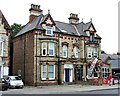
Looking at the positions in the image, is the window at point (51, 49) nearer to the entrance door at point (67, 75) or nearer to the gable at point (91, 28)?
the entrance door at point (67, 75)

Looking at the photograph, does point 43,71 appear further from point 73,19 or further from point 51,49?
point 73,19

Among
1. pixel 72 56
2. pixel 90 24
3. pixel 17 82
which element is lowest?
pixel 17 82

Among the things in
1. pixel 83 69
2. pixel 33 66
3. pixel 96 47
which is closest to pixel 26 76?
pixel 33 66

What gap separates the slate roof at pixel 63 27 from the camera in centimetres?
3906

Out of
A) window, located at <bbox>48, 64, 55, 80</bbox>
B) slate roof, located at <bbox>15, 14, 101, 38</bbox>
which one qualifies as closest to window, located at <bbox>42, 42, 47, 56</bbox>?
window, located at <bbox>48, 64, 55, 80</bbox>

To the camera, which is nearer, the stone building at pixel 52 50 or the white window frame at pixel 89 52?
the stone building at pixel 52 50

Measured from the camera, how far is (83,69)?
139 ft

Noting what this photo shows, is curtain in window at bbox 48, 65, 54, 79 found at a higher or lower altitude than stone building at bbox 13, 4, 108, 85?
lower

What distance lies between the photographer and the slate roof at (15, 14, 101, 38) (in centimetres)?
3906

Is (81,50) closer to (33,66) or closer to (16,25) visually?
(33,66)

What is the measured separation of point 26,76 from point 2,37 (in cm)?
834

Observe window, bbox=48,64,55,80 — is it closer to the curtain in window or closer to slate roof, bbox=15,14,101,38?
the curtain in window

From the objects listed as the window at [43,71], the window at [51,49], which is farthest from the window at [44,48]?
the window at [43,71]

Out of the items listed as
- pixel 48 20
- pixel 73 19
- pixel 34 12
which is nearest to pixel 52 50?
pixel 48 20
